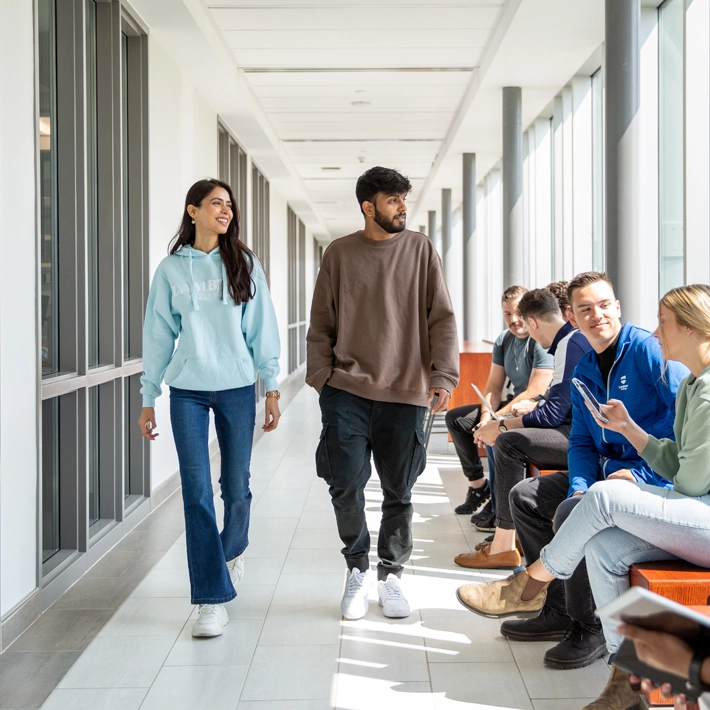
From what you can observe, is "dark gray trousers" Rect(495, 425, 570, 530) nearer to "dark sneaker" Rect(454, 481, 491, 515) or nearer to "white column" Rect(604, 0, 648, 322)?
"white column" Rect(604, 0, 648, 322)

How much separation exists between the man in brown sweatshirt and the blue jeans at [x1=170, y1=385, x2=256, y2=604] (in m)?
0.31

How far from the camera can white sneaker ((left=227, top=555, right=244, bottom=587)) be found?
139 inches

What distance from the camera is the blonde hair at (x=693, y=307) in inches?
89.7

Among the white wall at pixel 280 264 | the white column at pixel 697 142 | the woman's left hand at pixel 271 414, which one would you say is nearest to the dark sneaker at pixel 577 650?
the woman's left hand at pixel 271 414

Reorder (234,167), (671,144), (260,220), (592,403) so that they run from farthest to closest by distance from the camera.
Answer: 1. (260,220)
2. (234,167)
3. (671,144)
4. (592,403)

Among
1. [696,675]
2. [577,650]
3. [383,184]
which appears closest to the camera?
[696,675]

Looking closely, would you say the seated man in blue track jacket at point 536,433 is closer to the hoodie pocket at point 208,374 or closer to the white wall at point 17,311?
the hoodie pocket at point 208,374

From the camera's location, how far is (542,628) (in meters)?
2.92

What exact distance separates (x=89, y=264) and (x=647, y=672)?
3820mm

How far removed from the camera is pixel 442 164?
11570mm

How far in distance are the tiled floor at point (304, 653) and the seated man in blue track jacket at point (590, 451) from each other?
8 centimetres

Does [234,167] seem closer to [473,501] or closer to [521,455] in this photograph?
[473,501]

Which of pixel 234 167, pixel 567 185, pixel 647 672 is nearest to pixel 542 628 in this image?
pixel 647 672

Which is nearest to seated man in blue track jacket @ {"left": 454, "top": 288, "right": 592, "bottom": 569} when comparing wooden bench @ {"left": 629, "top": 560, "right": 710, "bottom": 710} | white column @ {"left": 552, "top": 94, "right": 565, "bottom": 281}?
wooden bench @ {"left": 629, "top": 560, "right": 710, "bottom": 710}
